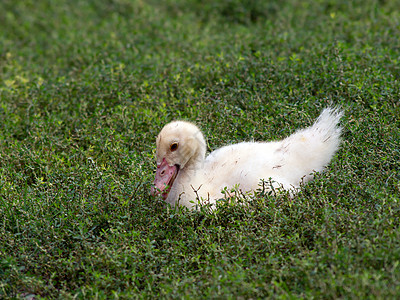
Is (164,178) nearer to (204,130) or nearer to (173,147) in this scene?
(173,147)

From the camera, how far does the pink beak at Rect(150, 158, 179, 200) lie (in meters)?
5.69

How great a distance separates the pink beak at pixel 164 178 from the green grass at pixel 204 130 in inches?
5.3

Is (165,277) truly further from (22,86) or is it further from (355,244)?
(22,86)

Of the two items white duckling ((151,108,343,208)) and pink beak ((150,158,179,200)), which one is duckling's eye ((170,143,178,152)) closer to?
white duckling ((151,108,343,208))

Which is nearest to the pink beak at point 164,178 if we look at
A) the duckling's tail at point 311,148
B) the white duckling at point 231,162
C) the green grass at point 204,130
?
the white duckling at point 231,162

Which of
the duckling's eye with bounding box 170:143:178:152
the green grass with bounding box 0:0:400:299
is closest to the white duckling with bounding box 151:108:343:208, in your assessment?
the duckling's eye with bounding box 170:143:178:152

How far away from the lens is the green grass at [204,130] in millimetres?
4664

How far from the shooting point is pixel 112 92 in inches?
318

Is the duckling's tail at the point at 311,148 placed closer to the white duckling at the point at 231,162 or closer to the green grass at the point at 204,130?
the white duckling at the point at 231,162

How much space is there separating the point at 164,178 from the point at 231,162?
2.50ft

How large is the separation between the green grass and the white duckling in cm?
22

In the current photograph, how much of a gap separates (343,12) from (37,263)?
24.9 ft

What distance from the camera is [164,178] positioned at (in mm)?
5781

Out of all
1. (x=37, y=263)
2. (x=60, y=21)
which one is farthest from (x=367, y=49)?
(x=60, y=21)
